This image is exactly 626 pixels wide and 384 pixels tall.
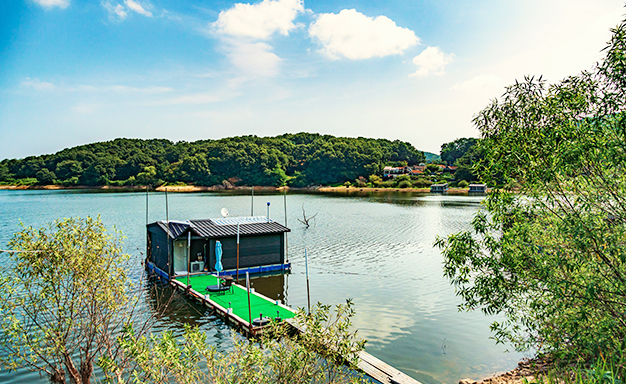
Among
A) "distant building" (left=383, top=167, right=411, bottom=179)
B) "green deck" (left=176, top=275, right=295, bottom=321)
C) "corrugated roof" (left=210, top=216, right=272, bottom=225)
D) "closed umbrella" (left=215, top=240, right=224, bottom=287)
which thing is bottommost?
"green deck" (left=176, top=275, right=295, bottom=321)

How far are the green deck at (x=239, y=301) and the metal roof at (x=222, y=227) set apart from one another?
8.34 feet

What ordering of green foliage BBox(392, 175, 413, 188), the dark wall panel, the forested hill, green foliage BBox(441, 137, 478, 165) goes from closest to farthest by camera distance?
the dark wall panel
green foliage BBox(392, 175, 413, 188)
the forested hill
green foliage BBox(441, 137, 478, 165)

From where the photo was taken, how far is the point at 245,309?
1639cm

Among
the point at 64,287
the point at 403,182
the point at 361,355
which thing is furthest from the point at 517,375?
the point at 403,182

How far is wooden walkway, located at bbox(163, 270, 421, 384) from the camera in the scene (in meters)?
10.7

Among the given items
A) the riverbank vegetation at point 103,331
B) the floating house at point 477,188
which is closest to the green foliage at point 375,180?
the floating house at point 477,188

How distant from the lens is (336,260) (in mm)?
27969

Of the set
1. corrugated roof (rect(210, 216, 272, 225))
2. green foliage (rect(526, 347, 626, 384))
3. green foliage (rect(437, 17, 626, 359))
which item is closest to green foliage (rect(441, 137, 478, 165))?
corrugated roof (rect(210, 216, 272, 225))

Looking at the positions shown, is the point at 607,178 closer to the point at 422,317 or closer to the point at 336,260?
the point at 422,317

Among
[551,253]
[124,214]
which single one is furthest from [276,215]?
[551,253]

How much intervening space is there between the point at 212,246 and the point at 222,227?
51.7 inches

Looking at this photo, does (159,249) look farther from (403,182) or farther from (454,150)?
(454,150)

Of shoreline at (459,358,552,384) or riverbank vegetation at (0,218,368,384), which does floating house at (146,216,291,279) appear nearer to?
riverbank vegetation at (0,218,368,384)

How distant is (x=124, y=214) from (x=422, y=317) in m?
44.4
